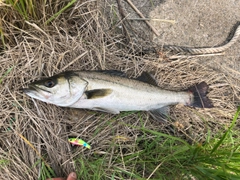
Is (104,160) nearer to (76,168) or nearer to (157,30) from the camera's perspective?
(76,168)

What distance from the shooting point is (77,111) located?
3393 millimetres

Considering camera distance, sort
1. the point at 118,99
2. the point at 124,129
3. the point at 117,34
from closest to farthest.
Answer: the point at 118,99 < the point at 124,129 < the point at 117,34

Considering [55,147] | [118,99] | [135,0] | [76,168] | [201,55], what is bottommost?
[76,168]

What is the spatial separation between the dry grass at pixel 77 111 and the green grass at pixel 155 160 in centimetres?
8

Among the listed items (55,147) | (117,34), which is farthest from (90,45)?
(55,147)

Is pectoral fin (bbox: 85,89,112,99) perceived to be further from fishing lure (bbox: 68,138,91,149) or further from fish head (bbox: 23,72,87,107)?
fishing lure (bbox: 68,138,91,149)

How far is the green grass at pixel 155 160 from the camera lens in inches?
110

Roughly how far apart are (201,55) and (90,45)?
1.76 m

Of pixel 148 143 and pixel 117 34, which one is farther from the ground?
pixel 117 34

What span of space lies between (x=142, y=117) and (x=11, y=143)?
179 cm

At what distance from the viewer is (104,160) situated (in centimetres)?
323

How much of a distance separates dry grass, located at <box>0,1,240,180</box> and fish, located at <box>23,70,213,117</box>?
0.79 ft

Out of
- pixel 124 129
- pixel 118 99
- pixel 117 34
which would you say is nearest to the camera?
pixel 118 99

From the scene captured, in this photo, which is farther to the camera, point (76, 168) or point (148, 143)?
point (148, 143)
